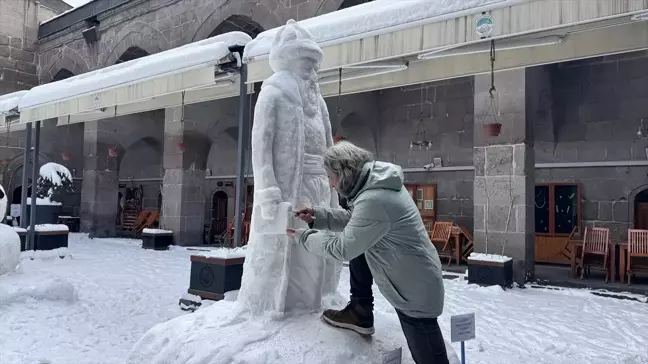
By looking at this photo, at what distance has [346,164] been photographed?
1.92 m

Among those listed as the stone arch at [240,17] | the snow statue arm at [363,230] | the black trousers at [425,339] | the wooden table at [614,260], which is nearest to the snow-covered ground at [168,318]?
the black trousers at [425,339]

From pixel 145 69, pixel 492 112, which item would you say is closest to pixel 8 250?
pixel 145 69

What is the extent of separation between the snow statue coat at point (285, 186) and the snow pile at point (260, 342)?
12 centimetres

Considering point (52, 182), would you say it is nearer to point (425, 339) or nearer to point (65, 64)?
point (65, 64)

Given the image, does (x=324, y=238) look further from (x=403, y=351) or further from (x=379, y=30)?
(x=379, y=30)

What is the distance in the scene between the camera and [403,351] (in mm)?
2285

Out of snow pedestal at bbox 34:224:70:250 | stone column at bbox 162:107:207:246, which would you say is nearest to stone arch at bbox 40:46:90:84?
stone column at bbox 162:107:207:246

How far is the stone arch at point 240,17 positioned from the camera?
31.8 feet

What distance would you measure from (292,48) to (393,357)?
1727 mm

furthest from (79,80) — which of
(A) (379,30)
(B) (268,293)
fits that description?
(B) (268,293)

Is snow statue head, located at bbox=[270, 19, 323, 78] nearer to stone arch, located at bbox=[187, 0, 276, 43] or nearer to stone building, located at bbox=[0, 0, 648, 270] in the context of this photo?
stone building, located at bbox=[0, 0, 648, 270]

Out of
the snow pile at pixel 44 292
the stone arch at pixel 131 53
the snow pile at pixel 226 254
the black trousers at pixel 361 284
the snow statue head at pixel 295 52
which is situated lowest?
the snow pile at pixel 44 292

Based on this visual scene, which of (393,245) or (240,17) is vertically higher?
(240,17)

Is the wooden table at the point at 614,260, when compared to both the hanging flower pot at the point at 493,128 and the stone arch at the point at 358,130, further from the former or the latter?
the stone arch at the point at 358,130
